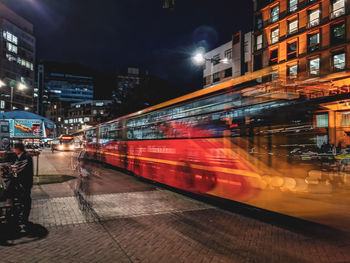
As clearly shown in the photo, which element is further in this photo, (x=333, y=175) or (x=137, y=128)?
(x=137, y=128)

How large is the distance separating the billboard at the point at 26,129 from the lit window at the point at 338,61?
2622cm

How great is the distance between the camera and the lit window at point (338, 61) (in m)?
25.2

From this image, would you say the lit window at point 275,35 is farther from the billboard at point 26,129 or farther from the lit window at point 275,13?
the billboard at point 26,129

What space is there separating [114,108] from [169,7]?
30.6m

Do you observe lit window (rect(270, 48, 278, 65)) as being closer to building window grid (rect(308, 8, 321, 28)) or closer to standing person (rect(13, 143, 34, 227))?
building window grid (rect(308, 8, 321, 28))

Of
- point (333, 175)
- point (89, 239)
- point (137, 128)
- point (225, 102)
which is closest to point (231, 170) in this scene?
point (225, 102)

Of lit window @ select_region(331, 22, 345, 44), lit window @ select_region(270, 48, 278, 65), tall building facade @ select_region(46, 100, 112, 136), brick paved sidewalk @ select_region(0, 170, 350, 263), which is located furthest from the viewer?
tall building facade @ select_region(46, 100, 112, 136)

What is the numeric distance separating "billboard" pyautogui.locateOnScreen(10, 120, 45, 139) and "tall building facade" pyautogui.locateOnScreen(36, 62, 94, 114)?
11792 cm

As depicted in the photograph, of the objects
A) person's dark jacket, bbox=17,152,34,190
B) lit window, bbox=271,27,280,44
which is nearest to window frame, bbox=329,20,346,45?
lit window, bbox=271,27,280,44

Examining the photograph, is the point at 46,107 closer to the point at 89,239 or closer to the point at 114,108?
the point at 114,108

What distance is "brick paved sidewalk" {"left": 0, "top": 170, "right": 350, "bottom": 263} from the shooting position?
441 centimetres

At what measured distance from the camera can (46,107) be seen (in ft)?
404

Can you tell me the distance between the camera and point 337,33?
86.0 feet

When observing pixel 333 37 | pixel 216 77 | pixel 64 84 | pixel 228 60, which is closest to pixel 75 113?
pixel 64 84
